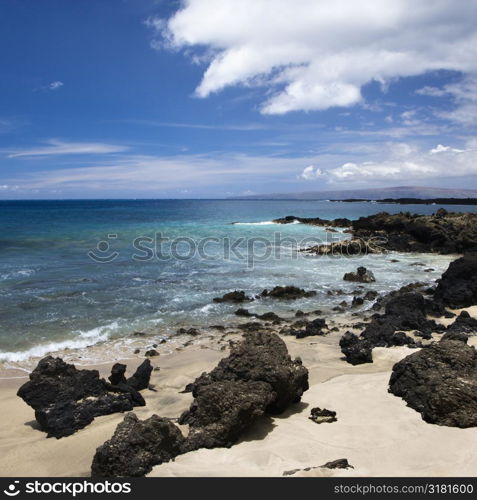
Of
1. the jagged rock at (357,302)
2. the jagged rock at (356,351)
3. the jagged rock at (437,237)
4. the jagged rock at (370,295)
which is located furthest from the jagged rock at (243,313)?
the jagged rock at (437,237)

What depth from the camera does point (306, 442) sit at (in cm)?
552

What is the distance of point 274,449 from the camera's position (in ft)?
17.5

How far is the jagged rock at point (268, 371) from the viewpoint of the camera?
6.34 m

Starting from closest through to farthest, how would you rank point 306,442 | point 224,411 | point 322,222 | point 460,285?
1. point 306,442
2. point 224,411
3. point 460,285
4. point 322,222

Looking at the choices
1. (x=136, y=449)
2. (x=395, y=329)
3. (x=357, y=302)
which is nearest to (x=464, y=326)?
(x=395, y=329)

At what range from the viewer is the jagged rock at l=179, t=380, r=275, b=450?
18.2 ft

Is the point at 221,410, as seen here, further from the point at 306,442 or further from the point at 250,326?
the point at 250,326

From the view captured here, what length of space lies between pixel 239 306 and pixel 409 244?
24083 mm

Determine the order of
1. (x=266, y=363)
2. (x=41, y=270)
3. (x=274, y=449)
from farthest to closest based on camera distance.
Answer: (x=41, y=270) → (x=266, y=363) → (x=274, y=449)

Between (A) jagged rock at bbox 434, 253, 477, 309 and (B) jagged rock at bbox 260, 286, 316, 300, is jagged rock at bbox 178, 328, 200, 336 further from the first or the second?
(A) jagged rock at bbox 434, 253, 477, 309

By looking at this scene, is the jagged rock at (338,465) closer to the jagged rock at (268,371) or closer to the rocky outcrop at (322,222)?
the jagged rock at (268,371)

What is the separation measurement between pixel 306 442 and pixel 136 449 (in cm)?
224
